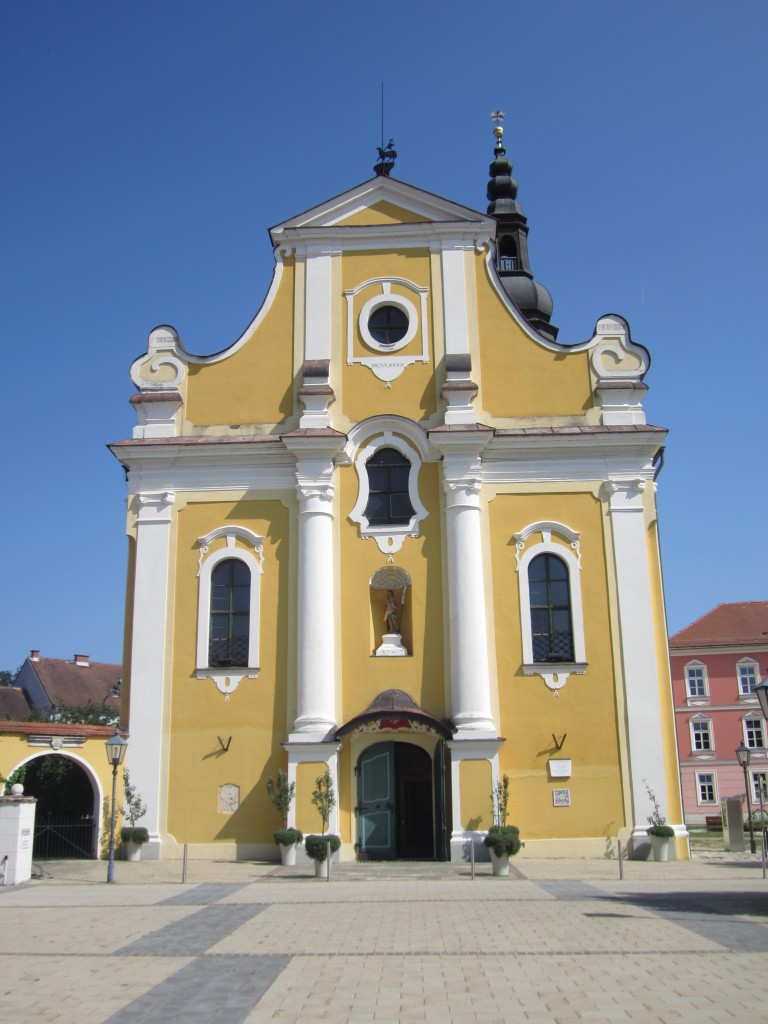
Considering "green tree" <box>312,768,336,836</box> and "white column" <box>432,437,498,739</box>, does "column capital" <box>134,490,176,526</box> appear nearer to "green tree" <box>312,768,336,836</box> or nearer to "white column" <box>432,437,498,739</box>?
"white column" <box>432,437,498,739</box>

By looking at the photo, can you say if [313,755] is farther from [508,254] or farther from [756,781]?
[756,781]

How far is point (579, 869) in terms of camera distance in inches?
734

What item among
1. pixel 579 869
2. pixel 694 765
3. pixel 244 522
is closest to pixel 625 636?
pixel 579 869

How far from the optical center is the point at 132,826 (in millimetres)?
20359

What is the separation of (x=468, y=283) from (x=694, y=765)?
122ft

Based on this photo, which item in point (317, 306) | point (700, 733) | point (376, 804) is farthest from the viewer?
point (700, 733)

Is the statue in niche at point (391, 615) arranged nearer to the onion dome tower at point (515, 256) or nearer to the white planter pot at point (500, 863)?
the white planter pot at point (500, 863)

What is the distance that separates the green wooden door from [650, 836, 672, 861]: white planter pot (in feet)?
16.7

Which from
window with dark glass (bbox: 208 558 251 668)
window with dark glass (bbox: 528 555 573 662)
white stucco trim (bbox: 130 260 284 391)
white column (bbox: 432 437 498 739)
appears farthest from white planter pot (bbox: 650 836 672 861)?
white stucco trim (bbox: 130 260 284 391)

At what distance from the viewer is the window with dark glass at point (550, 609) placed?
21438 millimetres

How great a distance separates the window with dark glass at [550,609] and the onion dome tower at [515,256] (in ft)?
40.8

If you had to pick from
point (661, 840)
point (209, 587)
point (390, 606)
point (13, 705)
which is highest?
point (13, 705)

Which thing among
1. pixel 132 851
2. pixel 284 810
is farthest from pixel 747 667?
pixel 132 851

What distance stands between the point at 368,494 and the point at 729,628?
38.3 meters
